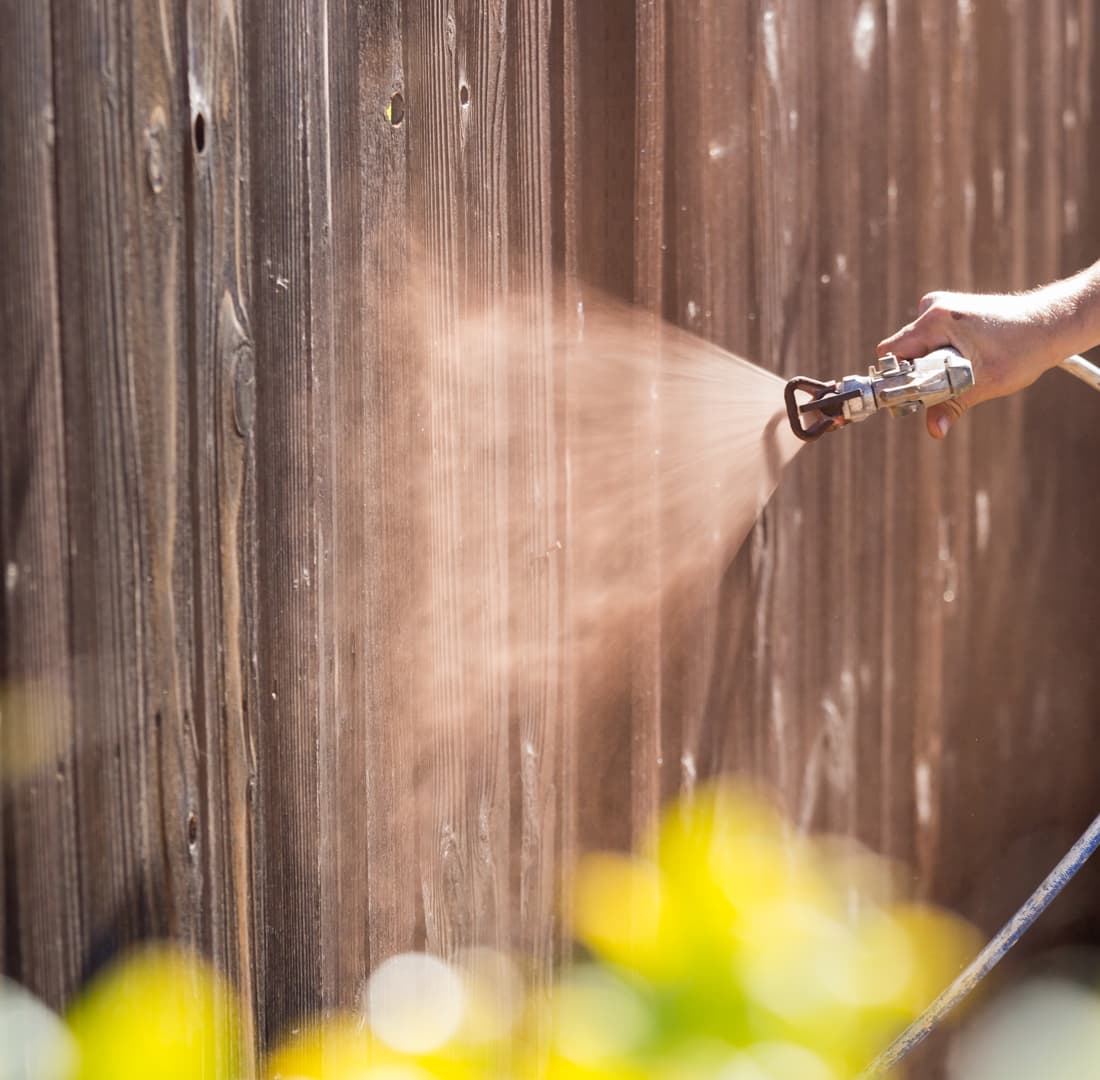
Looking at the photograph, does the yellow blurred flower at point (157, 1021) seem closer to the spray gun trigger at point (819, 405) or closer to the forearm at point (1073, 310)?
the spray gun trigger at point (819, 405)

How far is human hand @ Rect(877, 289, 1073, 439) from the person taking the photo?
4.48 ft

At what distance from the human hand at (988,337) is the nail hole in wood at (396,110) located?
736mm

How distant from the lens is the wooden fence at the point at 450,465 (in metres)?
0.98

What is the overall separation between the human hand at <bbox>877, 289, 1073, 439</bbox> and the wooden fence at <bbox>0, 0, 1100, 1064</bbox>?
0.45 metres

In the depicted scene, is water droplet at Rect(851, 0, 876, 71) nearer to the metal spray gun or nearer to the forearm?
the forearm

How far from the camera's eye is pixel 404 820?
1.38 meters

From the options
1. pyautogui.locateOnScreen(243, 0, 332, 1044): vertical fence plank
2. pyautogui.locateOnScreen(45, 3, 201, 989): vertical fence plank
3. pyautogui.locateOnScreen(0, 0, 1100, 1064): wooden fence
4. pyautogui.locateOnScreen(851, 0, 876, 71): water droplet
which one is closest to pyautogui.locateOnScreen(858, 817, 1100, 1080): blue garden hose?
pyautogui.locateOnScreen(0, 0, 1100, 1064): wooden fence

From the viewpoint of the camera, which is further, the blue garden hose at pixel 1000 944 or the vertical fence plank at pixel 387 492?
the blue garden hose at pixel 1000 944

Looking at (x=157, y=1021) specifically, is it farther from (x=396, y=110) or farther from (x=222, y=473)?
(x=396, y=110)

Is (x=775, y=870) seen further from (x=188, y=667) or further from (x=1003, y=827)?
(x=188, y=667)

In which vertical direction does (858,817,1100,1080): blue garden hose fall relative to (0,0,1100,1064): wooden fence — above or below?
below

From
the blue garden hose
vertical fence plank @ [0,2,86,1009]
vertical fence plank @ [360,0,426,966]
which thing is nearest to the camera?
vertical fence plank @ [0,2,86,1009]

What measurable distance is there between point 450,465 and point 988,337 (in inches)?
30.4

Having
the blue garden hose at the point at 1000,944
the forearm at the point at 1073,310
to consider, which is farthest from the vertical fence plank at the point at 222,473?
the forearm at the point at 1073,310
